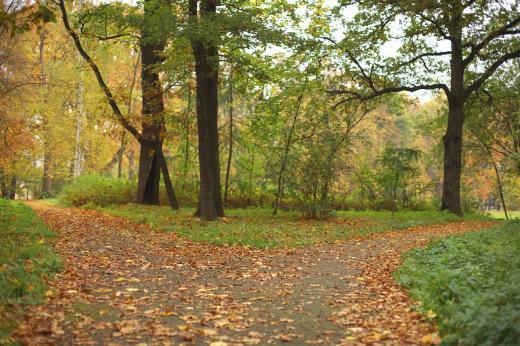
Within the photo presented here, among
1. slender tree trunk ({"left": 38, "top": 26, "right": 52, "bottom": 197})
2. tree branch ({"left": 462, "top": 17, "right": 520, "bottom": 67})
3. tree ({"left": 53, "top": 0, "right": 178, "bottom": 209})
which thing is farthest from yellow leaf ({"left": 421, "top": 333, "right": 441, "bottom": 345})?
slender tree trunk ({"left": 38, "top": 26, "right": 52, "bottom": 197})

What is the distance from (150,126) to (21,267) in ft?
43.0

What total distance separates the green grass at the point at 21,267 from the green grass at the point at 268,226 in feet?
12.1

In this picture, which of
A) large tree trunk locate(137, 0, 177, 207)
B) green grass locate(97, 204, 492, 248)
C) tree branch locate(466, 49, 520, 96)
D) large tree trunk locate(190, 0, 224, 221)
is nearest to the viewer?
green grass locate(97, 204, 492, 248)

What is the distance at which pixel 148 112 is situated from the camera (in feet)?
65.5

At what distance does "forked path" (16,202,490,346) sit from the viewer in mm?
5000

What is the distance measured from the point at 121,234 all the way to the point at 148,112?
8.95 metres

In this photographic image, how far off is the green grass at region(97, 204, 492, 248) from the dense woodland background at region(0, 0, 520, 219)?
3.15 feet

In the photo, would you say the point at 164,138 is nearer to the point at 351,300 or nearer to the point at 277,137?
the point at 277,137

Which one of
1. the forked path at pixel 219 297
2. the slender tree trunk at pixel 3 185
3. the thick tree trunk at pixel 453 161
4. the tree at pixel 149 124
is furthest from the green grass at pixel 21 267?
the slender tree trunk at pixel 3 185

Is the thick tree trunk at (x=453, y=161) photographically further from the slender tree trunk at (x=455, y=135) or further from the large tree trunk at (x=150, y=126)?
the large tree trunk at (x=150, y=126)

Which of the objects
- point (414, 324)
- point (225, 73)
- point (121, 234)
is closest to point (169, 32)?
point (121, 234)

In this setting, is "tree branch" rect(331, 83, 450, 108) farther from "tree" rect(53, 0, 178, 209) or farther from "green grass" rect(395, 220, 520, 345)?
"green grass" rect(395, 220, 520, 345)

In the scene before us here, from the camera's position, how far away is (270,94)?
1972 centimetres

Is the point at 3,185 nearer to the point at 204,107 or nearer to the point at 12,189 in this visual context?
the point at 12,189
